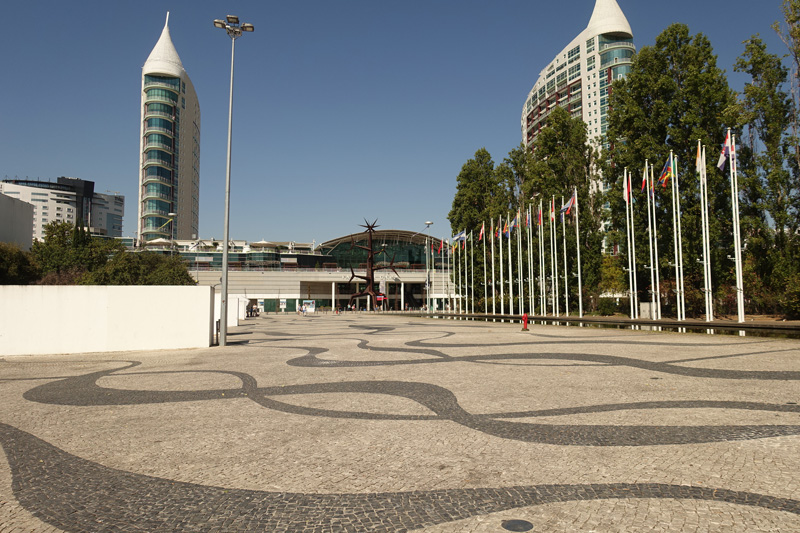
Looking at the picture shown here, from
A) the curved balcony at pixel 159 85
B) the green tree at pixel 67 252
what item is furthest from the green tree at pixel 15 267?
the curved balcony at pixel 159 85

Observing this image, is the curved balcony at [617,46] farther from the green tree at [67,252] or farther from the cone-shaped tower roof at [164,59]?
the cone-shaped tower roof at [164,59]

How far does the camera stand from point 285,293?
103250 millimetres

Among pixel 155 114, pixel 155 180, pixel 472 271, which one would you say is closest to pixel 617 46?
pixel 472 271

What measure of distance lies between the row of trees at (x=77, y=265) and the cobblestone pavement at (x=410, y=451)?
42.9 metres

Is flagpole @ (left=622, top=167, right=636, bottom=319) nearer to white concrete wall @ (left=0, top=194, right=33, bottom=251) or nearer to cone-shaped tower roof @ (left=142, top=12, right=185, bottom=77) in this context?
white concrete wall @ (left=0, top=194, right=33, bottom=251)

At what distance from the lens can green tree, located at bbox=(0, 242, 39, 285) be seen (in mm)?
45469

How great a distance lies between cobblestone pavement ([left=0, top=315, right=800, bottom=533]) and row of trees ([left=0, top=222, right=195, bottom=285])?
141ft

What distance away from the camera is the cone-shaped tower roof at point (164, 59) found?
128375 millimetres

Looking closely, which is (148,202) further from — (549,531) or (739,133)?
(549,531)

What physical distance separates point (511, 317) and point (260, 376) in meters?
34.1

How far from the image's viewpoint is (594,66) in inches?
4090

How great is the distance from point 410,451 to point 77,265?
223ft

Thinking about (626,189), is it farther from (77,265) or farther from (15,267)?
(77,265)

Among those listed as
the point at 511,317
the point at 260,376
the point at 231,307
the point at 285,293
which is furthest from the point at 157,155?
the point at 260,376
